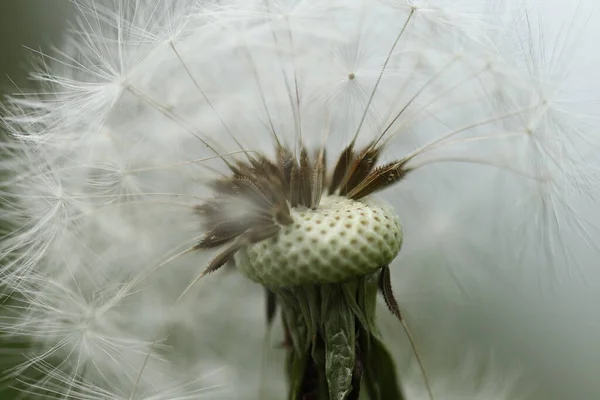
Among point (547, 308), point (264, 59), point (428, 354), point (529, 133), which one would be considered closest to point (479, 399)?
point (428, 354)

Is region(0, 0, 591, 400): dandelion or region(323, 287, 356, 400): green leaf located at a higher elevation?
region(0, 0, 591, 400): dandelion

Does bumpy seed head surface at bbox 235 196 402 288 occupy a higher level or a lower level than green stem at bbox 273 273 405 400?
higher

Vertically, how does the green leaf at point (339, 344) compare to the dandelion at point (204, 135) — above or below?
below

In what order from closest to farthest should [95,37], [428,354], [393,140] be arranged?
[393,140], [95,37], [428,354]

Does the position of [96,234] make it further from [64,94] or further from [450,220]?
[450,220]

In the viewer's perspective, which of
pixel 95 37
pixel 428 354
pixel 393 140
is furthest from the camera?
pixel 428 354

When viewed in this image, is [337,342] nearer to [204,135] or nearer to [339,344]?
[339,344]

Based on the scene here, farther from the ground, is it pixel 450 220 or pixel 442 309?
pixel 450 220

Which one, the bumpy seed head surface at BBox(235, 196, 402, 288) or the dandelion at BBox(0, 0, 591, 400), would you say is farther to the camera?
the dandelion at BBox(0, 0, 591, 400)
